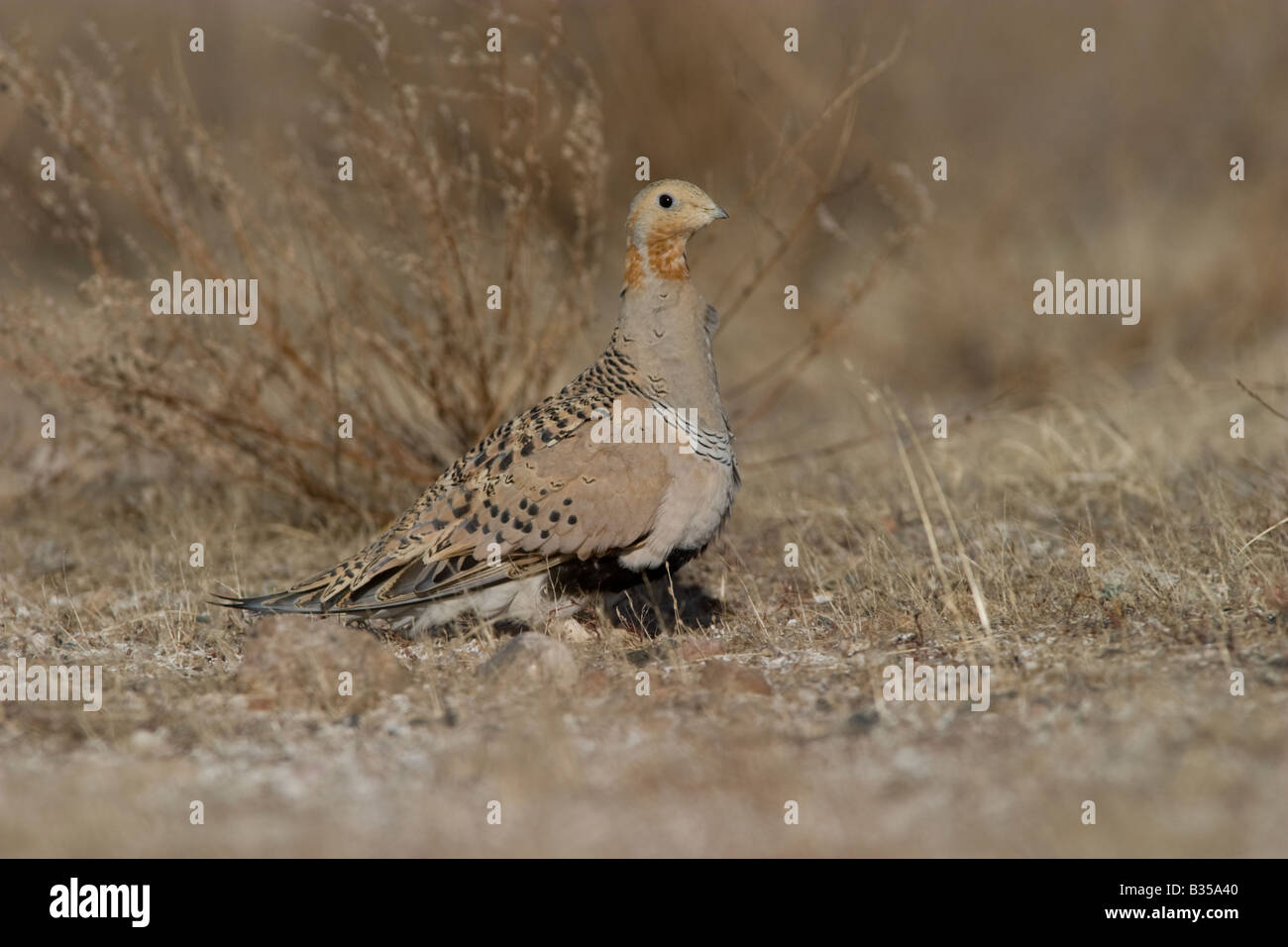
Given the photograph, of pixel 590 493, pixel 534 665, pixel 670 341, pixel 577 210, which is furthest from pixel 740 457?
pixel 534 665

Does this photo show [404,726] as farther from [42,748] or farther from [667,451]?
[667,451]

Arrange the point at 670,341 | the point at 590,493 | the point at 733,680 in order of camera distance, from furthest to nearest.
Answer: the point at 670,341, the point at 590,493, the point at 733,680

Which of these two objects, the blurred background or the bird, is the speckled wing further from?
the blurred background

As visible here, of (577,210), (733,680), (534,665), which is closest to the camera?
(733,680)

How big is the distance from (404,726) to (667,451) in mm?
1320

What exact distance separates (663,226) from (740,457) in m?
3.26

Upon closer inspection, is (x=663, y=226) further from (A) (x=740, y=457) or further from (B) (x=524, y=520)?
(A) (x=740, y=457)

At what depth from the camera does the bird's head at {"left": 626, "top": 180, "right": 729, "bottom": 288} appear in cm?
495

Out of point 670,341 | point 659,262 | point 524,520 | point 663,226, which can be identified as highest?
point 663,226

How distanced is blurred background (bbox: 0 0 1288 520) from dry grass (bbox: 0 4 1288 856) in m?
0.04

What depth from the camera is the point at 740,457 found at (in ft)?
26.6

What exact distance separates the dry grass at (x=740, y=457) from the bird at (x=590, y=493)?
27 cm

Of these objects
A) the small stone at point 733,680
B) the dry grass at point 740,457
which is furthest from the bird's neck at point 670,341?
the small stone at point 733,680

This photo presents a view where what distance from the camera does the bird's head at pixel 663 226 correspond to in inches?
195
